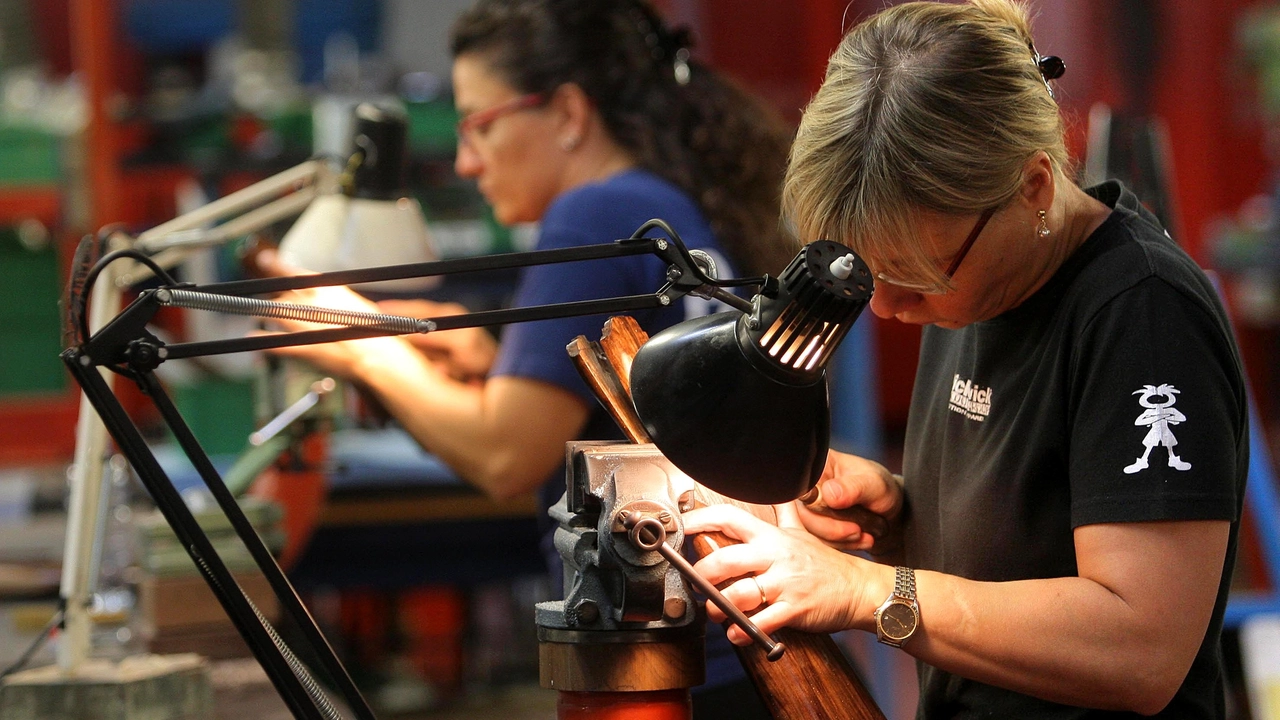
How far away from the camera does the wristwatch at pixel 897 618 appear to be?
0.94 meters

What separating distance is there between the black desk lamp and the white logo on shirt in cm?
32

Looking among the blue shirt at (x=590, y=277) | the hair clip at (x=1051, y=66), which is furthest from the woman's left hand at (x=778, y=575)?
the blue shirt at (x=590, y=277)

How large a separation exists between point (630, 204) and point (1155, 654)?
89 centimetres

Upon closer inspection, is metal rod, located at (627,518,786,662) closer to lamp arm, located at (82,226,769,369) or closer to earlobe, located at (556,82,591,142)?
lamp arm, located at (82,226,769,369)

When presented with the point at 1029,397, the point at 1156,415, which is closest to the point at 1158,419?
the point at 1156,415

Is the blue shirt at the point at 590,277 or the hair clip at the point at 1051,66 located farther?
the blue shirt at the point at 590,277

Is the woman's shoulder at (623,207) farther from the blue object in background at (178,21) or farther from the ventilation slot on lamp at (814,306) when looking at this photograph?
the blue object in background at (178,21)

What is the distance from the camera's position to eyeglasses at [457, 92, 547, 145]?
1.76 metres

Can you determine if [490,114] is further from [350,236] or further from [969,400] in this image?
[969,400]

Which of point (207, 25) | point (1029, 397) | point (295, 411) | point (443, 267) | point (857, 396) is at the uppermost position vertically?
point (207, 25)

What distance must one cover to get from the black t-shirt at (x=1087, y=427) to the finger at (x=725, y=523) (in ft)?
0.73

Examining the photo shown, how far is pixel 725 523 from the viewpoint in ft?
3.08

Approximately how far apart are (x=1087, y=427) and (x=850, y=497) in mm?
272

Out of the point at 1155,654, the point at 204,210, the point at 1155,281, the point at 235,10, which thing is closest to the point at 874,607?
the point at 1155,654
